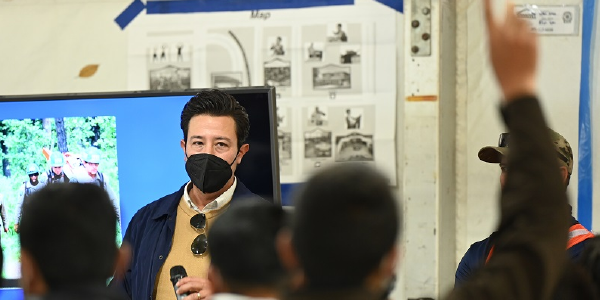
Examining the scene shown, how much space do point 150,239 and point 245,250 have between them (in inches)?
48.6

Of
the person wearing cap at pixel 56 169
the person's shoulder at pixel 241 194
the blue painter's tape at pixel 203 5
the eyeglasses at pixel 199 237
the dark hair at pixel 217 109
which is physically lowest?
the eyeglasses at pixel 199 237

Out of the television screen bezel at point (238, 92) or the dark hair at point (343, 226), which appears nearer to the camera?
the dark hair at point (343, 226)

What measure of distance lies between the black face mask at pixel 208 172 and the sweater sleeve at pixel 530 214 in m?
1.34

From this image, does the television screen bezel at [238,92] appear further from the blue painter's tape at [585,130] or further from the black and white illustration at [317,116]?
the blue painter's tape at [585,130]

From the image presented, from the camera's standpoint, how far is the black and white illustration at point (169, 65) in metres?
3.40

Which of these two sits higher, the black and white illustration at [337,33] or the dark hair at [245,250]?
the black and white illustration at [337,33]

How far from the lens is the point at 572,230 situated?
7.16 ft

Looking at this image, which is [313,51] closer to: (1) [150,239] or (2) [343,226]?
(1) [150,239]

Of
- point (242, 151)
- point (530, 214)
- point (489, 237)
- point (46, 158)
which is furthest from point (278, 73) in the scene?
point (530, 214)

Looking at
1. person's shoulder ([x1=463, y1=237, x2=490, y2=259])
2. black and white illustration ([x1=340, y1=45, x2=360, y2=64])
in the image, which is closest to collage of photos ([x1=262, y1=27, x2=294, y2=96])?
black and white illustration ([x1=340, y1=45, x2=360, y2=64])

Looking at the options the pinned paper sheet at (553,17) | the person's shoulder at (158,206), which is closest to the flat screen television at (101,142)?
the person's shoulder at (158,206)

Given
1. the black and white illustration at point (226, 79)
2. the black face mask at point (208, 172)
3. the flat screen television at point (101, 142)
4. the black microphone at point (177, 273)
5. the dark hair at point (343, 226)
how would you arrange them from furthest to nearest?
the black and white illustration at point (226, 79) → the flat screen television at point (101, 142) → the black face mask at point (208, 172) → the black microphone at point (177, 273) → the dark hair at point (343, 226)

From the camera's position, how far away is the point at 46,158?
278 cm

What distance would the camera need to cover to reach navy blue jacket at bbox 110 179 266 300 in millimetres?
2324
